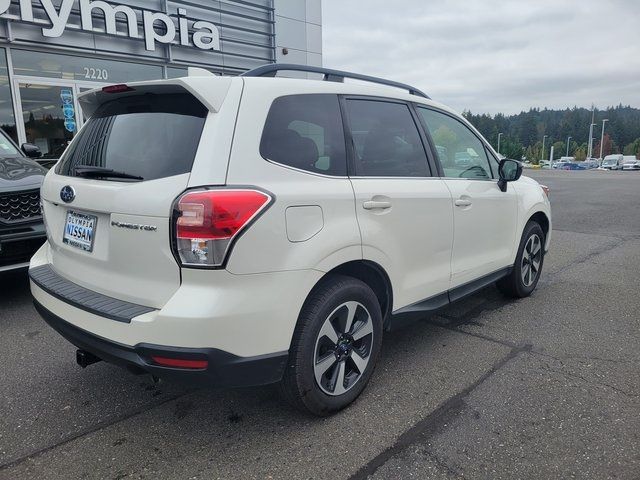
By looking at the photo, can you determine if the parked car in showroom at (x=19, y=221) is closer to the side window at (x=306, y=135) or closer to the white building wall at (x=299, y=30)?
the side window at (x=306, y=135)

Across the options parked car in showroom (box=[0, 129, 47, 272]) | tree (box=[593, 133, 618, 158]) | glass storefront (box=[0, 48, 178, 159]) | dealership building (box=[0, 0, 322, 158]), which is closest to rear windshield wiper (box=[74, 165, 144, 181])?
parked car in showroom (box=[0, 129, 47, 272])

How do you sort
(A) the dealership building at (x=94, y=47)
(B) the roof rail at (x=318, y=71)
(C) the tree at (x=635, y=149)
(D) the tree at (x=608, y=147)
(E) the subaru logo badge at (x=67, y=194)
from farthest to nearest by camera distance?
(D) the tree at (x=608, y=147), (C) the tree at (x=635, y=149), (A) the dealership building at (x=94, y=47), (B) the roof rail at (x=318, y=71), (E) the subaru logo badge at (x=67, y=194)

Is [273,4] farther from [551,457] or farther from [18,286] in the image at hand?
[551,457]

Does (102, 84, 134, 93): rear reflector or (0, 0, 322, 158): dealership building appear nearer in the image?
(102, 84, 134, 93): rear reflector

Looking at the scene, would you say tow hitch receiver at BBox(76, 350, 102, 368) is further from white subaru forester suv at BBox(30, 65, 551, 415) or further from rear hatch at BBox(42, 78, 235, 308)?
rear hatch at BBox(42, 78, 235, 308)

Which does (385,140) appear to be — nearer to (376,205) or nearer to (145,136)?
(376,205)

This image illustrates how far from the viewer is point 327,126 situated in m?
2.74

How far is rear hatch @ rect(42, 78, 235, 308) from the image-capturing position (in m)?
2.20

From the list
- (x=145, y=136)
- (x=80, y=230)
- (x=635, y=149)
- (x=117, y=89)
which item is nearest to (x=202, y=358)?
(x=80, y=230)

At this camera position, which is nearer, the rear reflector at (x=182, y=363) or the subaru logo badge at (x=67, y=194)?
the rear reflector at (x=182, y=363)

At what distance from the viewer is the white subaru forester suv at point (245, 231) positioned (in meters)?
2.13

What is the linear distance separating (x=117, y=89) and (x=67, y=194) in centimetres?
63

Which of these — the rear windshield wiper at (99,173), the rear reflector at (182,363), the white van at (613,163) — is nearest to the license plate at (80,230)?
the rear windshield wiper at (99,173)

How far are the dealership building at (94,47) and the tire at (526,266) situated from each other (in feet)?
25.7
